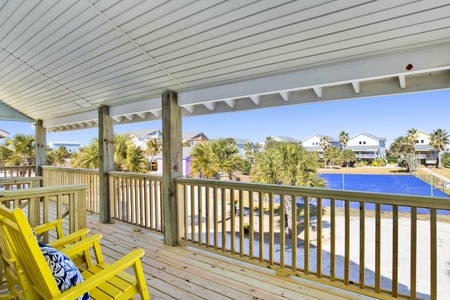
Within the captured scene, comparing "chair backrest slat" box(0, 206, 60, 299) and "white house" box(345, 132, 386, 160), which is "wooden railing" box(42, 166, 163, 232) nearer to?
"chair backrest slat" box(0, 206, 60, 299)

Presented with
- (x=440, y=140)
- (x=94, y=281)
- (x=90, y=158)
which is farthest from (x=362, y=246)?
(x=90, y=158)

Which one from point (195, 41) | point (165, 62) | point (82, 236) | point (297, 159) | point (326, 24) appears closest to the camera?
point (326, 24)

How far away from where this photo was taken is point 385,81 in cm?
224

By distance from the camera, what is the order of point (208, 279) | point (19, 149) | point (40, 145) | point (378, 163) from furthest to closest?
point (19, 149) < point (378, 163) < point (40, 145) < point (208, 279)

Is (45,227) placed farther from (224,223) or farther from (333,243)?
(333,243)

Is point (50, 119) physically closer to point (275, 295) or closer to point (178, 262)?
point (178, 262)

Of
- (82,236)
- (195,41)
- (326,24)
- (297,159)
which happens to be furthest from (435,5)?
(297,159)

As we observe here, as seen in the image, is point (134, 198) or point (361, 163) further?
point (361, 163)

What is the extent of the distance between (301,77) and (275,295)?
1.99 meters

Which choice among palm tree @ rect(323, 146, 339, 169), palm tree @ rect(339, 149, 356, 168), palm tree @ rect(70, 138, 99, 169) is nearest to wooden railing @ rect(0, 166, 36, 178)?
palm tree @ rect(70, 138, 99, 169)

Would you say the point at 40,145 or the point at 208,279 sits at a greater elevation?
the point at 40,145

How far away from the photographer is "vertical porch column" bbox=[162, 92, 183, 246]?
3.14m

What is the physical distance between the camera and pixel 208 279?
2.33 m

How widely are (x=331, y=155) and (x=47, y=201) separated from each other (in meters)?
10.6
